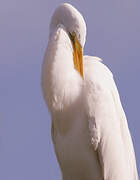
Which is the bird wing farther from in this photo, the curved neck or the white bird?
the curved neck

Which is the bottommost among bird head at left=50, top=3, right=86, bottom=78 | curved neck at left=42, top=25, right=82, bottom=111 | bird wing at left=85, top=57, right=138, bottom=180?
bird wing at left=85, top=57, right=138, bottom=180

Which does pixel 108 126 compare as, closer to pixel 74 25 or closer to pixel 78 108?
pixel 78 108

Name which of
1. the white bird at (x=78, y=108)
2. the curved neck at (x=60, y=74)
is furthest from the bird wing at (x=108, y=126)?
the curved neck at (x=60, y=74)

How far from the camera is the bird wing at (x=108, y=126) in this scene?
9.86 feet

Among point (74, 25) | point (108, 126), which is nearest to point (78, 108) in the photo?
point (108, 126)

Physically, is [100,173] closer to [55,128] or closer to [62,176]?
[62,176]

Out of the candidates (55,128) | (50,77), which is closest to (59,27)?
(50,77)

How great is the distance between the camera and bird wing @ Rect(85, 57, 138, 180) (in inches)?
118

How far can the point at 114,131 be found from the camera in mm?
3131

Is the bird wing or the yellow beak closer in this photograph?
the bird wing

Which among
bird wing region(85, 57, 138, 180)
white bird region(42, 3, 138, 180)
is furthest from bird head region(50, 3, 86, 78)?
bird wing region(85, 57, 138, 180)

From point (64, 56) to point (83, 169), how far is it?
2.97ft

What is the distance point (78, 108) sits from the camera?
3123mm

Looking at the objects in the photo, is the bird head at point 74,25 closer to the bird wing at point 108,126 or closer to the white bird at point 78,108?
the white bird at point 78,108
